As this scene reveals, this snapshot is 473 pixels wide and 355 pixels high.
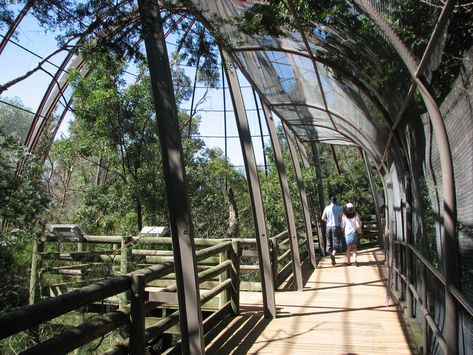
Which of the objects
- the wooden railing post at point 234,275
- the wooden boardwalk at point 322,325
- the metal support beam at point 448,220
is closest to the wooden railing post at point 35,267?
the wooden railing post at point 234,275

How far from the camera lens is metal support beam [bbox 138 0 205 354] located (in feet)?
9.73

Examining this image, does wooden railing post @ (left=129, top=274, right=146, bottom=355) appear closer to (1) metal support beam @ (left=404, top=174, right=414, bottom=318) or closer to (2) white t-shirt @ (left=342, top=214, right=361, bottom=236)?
(1) metal support beam @ (left=404, top=174, right=414, bottom=318)

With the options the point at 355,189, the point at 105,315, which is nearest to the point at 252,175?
the point at 105,315

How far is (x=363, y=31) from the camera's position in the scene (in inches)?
125

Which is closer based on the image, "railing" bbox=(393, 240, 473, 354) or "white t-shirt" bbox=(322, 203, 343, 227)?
"railing" bbox=(393, 240, 473, 354)

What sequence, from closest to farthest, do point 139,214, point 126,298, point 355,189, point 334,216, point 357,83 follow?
point 357,83
point 126,298
point 334,216
point 139,214
point 355,189

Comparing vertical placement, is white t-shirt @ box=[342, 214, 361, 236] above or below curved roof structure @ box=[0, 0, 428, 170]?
below

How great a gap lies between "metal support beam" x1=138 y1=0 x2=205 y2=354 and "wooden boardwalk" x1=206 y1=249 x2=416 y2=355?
140 centimetres

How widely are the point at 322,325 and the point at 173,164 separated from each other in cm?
299

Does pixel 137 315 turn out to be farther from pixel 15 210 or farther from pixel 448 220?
pixel 15 210

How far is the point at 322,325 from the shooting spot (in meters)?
4.93

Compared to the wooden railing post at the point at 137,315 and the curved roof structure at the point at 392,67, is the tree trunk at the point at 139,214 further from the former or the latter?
the wooden railing post at the point at 137,315

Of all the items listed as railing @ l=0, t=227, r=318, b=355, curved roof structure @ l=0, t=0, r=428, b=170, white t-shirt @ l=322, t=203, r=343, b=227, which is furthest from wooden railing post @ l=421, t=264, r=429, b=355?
white t-shirt @ l=322, t=203, r=343, b=227

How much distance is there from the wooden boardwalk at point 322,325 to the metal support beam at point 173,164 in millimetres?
1401
